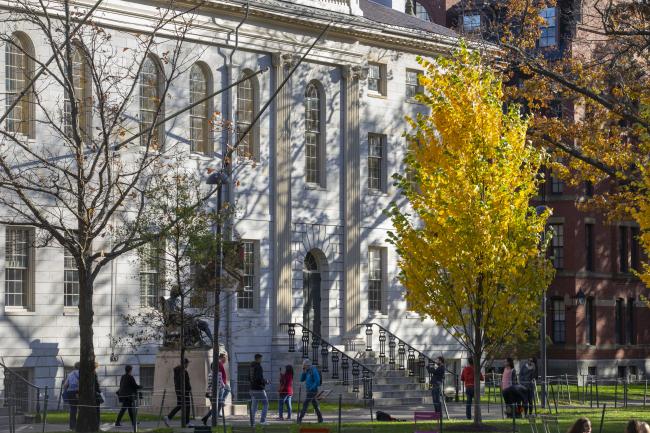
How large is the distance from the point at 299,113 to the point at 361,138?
329 cm

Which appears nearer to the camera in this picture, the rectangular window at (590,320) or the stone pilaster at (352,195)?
the stone pilaster at (352,195)

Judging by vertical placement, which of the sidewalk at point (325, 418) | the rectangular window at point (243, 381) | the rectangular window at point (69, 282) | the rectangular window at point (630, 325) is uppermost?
the rectangular window at point (69, 282)

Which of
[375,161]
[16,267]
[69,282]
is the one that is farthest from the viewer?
[375,161]

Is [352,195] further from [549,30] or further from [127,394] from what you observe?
[549,30]

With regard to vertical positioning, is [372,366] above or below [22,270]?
below

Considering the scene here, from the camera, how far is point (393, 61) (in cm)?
5544

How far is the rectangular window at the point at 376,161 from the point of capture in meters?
54.8

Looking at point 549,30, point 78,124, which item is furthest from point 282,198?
point 549,30

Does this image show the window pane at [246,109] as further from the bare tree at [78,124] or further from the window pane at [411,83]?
the window pane at [411,83]

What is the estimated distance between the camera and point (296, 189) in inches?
2026

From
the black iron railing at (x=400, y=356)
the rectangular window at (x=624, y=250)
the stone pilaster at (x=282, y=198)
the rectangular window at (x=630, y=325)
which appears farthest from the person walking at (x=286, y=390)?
the rectangular window at (x=630, y=325)

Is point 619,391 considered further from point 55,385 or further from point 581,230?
point 55,385

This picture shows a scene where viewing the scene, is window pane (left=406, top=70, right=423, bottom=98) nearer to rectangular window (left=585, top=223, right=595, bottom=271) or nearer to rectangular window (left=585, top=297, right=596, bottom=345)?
rectangular window (left=585, top=223, right=595, bottom=271)

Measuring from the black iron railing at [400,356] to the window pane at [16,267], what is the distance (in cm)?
1392
